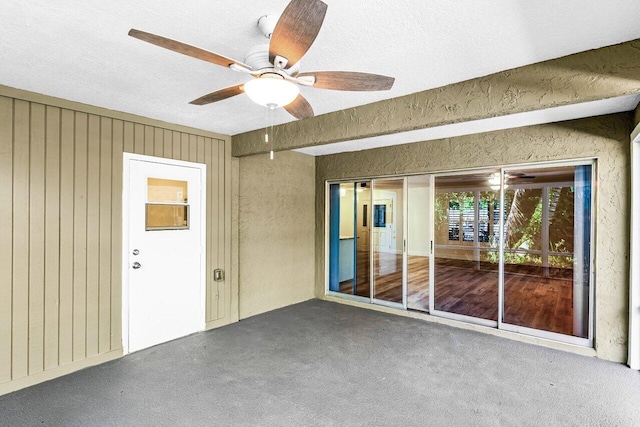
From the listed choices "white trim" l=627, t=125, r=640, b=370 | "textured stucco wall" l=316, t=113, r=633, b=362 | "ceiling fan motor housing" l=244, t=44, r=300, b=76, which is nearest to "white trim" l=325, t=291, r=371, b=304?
"textured stucco wall" l=316, t=113, r=633, b=362

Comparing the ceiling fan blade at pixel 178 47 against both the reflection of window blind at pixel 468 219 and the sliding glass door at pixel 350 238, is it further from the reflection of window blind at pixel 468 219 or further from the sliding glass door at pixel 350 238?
the reflection of window blind at pixel 468 219

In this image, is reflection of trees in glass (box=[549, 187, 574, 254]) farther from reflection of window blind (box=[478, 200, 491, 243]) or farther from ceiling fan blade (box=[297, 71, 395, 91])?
ceiling fan blade (box=[297, 71, 395, 91])

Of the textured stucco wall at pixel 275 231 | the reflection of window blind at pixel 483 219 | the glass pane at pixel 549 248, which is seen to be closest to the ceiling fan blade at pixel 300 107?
the textured stucco wall at pixel 275 231

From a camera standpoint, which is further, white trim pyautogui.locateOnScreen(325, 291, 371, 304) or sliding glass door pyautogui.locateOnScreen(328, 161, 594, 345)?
white trim pyautogui.locateOnScreen(325, 291, 371, 304)

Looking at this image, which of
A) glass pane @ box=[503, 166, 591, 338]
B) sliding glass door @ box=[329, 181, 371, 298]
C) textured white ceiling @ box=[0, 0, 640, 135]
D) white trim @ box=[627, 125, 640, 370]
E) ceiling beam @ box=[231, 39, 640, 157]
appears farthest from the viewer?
sliding glass door @ box=[329, 181, 371, 298]

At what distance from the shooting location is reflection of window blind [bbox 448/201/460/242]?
5215mm

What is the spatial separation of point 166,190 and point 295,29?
3.07m

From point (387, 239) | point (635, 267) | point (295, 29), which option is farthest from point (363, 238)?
point (295, 29)

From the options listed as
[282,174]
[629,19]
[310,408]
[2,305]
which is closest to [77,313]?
[2,305]

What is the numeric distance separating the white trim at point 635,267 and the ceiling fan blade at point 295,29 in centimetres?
357

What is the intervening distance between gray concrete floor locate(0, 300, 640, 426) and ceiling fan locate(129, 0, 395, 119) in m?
2.28

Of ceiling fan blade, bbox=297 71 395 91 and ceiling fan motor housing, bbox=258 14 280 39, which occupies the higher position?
ceiling fan motor housing, bbox=258 14 280 39

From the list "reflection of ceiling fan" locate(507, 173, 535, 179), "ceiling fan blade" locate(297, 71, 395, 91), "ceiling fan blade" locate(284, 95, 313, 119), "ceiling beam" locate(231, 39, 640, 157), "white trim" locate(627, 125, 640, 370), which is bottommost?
"white trim" locate(627, 125, 640, 370)

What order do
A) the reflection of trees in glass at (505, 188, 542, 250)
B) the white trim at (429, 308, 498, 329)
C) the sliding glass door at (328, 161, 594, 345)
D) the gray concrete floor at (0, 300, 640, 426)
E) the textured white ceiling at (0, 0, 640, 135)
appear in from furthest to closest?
1. the reflection of trees in glass at (505, 188, 542, 250)
2. the white trim at (429, 308, 498, 329)
3. the sliding glass door at (328, 161, 594, 345)
4. the gray concrete floor at (0, 300, 640, 426)
5. the textured white ceiling at (0, 0, 640, 135)
